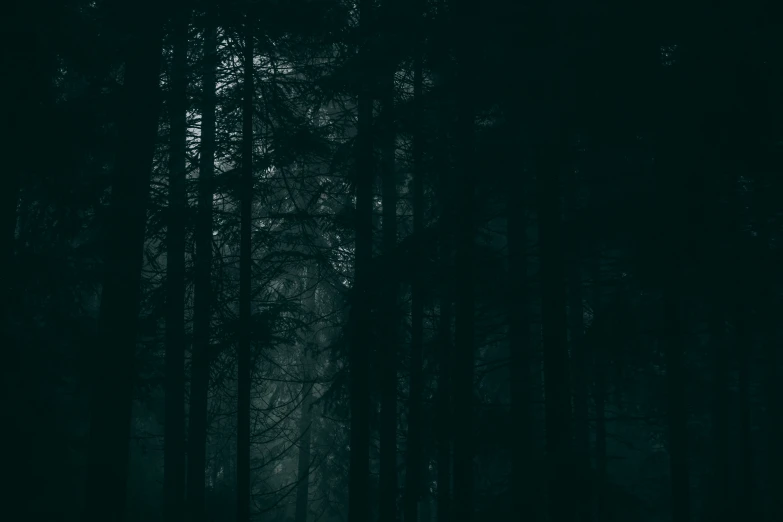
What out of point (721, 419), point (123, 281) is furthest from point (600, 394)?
point (123, 281)

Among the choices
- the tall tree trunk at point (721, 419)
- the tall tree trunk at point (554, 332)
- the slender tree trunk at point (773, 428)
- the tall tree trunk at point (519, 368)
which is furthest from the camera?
the slender tree trunk at point (773, 428)

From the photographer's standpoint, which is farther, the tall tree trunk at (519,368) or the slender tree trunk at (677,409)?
the tall tree trunk at (519,368)

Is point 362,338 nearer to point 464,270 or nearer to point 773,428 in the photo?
point 464,270

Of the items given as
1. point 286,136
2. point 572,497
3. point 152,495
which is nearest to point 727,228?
point 572,497

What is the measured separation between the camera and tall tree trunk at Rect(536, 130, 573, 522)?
7.93 metres

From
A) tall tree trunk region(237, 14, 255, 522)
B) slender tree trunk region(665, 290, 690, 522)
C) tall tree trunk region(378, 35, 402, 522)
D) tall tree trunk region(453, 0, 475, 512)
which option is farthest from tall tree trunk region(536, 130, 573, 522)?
tall tree trunk region(237, 14, 255, 522)

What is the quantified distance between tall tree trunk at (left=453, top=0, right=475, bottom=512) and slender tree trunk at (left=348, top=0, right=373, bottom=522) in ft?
6.02

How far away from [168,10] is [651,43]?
7.54 metres

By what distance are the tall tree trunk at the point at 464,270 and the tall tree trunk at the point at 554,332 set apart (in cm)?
117

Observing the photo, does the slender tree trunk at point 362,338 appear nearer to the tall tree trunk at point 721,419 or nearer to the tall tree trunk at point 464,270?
the tall tree trunk at point 464,270

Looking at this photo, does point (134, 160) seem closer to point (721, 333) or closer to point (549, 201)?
point (549, 201)

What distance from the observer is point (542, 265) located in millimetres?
8664

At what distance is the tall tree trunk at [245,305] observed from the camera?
921 cm

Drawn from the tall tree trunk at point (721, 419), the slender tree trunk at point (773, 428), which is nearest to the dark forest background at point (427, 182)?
the tall tree trunk at point (721, 419)
